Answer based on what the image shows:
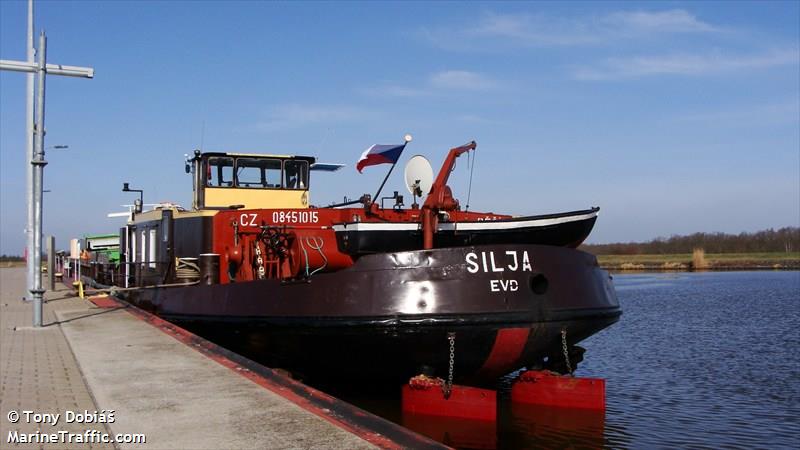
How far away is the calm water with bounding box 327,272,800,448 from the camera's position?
866 cm

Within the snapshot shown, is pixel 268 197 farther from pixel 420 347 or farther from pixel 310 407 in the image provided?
pixel 310 407

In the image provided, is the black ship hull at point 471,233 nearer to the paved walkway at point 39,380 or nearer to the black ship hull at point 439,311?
the black ship hull at point 439,311

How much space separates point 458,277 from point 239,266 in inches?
166

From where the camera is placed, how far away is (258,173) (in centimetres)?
1393

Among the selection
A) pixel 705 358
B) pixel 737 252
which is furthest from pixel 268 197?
pixel 737 252

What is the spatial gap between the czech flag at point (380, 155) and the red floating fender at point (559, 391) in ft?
11.1

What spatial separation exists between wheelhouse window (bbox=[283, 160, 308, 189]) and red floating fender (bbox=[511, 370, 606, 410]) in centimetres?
611

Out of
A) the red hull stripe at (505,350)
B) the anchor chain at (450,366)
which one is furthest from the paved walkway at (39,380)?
the red hull stripe at (505,350)

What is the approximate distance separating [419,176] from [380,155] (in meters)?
1.03

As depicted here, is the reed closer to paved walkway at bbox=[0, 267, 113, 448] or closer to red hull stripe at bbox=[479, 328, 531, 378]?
paved walkway at bbox=[0, 267, 113, 448]

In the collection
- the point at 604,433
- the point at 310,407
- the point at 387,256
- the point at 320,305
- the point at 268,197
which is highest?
the point at 268,197

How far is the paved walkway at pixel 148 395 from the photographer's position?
537cm

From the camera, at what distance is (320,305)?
9180mm

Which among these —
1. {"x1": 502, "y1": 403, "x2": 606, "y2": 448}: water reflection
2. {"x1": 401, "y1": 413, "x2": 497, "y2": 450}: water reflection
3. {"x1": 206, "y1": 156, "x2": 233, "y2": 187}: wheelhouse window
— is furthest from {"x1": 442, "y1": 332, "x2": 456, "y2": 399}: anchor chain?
{"x1": 206, "y1": 156, "x2": 233, "y2": 187}: wheelhouse window
